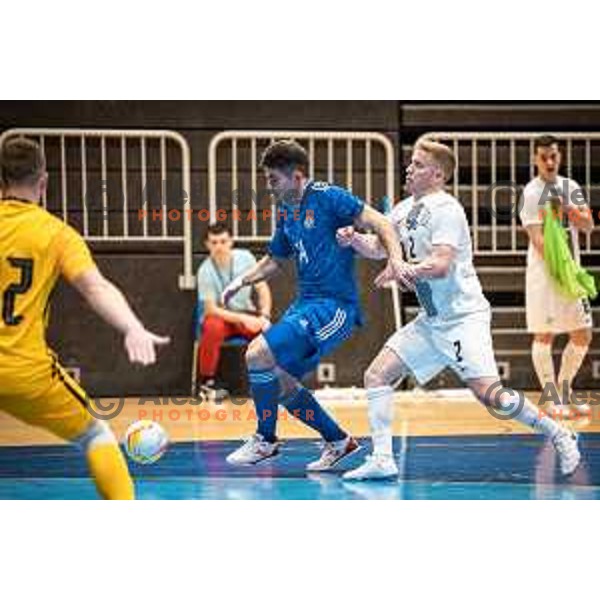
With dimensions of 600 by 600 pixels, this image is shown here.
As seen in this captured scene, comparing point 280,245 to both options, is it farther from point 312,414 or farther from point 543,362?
point 543,362

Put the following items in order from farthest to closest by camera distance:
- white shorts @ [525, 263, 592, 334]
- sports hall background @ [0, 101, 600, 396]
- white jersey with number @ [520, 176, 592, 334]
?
A: white shorts @ [525, 263, 592, 334]
white jersey with number @ [520, 176, 592, 334]
sports hall background @ [0, 101, 600, 396]

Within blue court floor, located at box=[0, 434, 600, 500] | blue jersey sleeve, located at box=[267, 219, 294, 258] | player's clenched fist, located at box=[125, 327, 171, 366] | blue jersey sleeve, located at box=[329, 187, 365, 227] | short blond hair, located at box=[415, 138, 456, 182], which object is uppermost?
short blond hair, located at box=[415, 138, 456, 182]

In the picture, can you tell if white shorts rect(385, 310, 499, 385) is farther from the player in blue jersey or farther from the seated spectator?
the seated spectator

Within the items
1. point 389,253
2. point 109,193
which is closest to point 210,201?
point 109,193

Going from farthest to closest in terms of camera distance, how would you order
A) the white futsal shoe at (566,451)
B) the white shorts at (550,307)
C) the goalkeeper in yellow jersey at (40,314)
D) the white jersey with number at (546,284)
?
the white shorts at (550,307) < the white jersey with number at (546,284) < the white futsal shoe at (566,451) < the goalkeeper in yellow jersey at (40,314)

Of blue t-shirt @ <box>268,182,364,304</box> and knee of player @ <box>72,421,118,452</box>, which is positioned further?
blue t-shirt @ <box>268,182,364,304</box>

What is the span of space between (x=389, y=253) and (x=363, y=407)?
1565 mm

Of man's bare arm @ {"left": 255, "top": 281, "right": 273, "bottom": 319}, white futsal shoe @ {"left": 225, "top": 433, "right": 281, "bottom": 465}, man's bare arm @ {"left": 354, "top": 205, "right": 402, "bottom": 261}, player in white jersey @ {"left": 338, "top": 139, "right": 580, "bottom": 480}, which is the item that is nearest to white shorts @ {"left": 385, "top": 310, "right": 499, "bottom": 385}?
player in white jersey @ {"left": 338, "top": 139, "right": 580, "bottom": 480}

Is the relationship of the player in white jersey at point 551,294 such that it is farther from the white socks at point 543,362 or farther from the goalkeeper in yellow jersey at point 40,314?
the goalkeeper in yellow jersey at point 40,314

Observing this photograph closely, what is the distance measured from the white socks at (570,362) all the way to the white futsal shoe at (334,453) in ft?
5.20

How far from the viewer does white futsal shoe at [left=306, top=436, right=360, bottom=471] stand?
19.5 feet

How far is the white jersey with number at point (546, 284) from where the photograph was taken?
6695 mm

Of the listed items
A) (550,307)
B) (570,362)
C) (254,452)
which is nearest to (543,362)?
(570,362)

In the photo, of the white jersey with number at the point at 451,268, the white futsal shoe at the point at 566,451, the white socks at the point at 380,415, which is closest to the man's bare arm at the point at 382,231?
the white jersey with number at the point at 451,268
